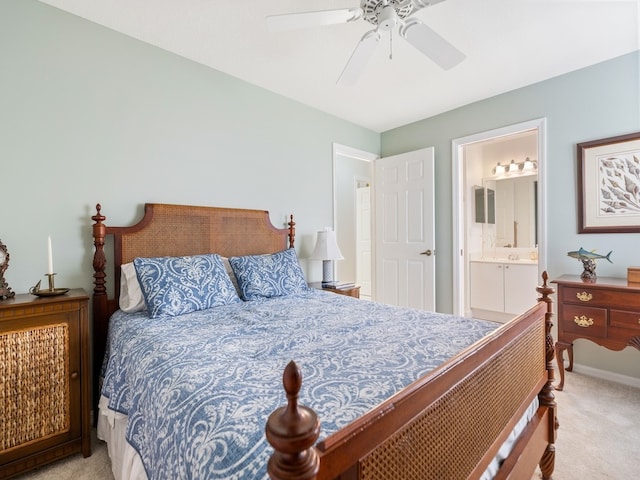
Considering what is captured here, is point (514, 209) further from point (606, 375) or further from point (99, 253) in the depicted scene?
point (99, 253)

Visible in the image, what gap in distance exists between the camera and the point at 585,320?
2338 millimetres

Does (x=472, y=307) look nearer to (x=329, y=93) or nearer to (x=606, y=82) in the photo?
(x=606, y=82)

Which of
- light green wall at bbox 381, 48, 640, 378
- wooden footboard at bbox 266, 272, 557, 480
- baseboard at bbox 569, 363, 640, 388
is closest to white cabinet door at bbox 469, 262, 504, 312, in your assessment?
light green wall at bbox 381, 48, 640, 378

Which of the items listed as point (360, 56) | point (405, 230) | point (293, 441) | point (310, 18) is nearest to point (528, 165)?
point (405, 230)

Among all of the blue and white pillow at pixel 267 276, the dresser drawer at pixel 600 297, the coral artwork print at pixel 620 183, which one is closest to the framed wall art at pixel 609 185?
the coral artwork print at pixel 620 183

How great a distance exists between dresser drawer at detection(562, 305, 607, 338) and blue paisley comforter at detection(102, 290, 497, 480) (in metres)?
1.29

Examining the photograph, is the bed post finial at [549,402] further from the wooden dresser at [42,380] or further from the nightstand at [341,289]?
the wooden dresser at [42,380]

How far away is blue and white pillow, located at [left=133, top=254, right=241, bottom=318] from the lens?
1.83m

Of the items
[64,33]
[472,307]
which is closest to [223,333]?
[64,33]

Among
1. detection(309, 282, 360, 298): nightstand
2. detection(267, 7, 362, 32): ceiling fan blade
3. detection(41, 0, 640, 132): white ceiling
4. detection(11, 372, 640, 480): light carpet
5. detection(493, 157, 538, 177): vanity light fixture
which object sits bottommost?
detection(11, 372, 640, 480): light carpet

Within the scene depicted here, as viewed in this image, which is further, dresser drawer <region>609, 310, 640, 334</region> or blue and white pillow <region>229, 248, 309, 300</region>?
blue and white pillow <region>229, 248, 309, 300</region>

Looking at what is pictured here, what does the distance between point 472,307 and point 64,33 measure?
501 centimetres

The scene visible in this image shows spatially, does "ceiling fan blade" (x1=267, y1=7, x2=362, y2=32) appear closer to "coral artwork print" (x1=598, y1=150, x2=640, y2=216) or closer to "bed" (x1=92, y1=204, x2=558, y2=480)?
"bed" (x1=92, y1=204, x2=558, y2=480)

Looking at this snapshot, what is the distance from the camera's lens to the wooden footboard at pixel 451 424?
47cm
